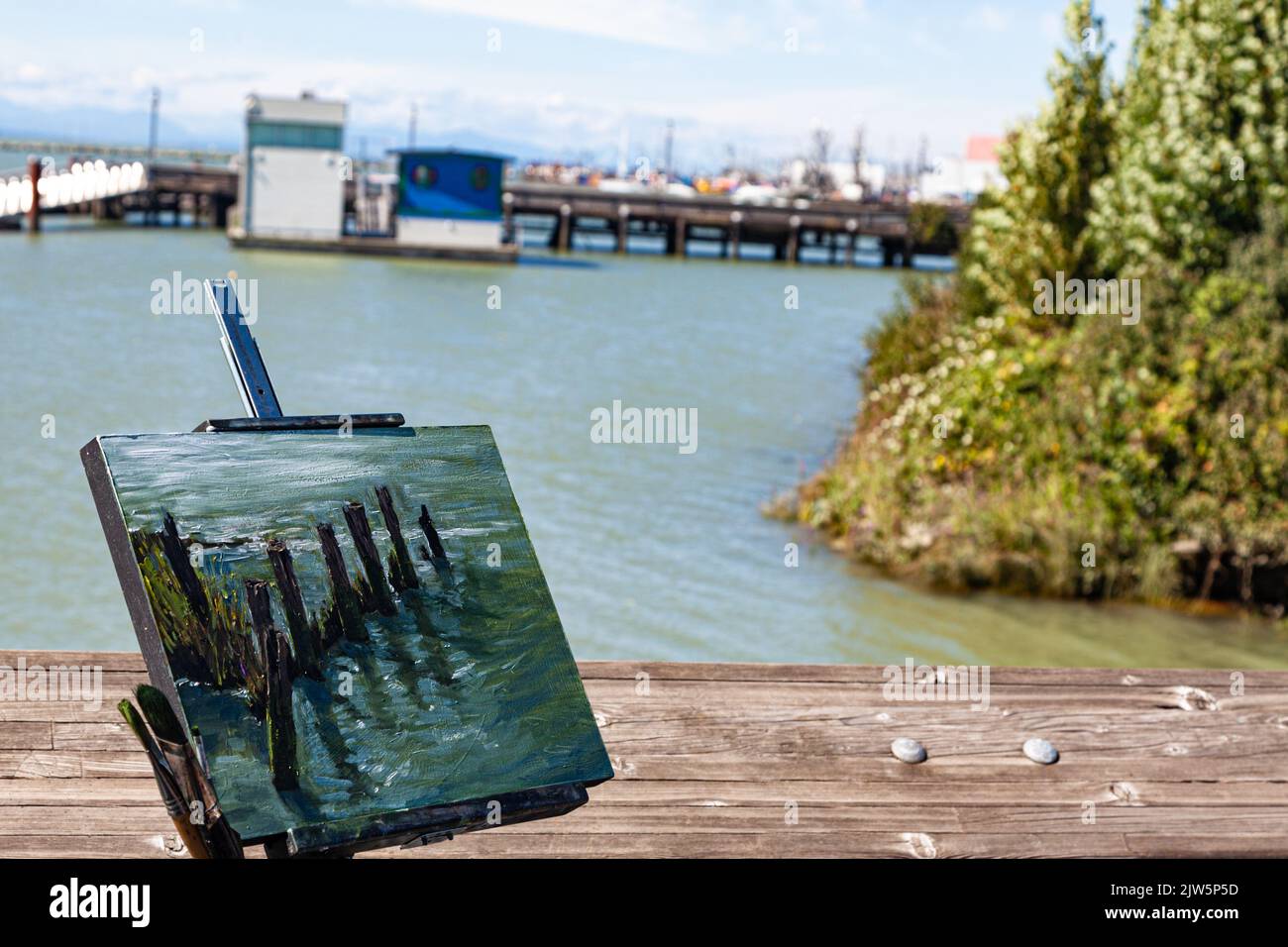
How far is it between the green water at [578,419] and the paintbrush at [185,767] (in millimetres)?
8847

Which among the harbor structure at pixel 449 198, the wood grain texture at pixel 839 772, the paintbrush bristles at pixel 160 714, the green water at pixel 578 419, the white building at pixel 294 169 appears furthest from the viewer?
the harbor structure at pixel 449 198

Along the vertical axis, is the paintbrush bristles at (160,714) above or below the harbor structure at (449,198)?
below

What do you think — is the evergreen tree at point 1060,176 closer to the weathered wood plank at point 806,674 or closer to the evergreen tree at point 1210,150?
the evergreen tree at point 1210,150

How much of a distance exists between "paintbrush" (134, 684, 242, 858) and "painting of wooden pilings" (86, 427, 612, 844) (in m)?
0.03

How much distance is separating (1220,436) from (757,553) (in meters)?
4.41

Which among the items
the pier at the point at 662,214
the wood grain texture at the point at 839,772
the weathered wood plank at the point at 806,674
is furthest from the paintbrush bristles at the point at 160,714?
the pier at the point at 662,214

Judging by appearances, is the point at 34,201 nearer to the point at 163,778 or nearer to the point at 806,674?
the point at 806,674

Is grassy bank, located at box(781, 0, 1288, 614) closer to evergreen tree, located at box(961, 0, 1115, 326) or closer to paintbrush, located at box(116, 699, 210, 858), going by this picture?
evergreen tree, located at box(961, 0, 1115, 326)

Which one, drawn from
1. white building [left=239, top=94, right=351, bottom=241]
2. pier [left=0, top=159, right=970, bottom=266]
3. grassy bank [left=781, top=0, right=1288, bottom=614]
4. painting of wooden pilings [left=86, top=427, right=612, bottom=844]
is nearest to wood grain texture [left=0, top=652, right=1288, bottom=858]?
painting of wooden pilings [left=86, top=427, right=612, bottom=844]

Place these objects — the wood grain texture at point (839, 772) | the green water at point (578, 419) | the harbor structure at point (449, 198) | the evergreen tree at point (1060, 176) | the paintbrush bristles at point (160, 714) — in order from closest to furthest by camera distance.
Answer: the paintbrush bristles at point (160, 714) → the wood grain texture at point (839, 772) → the green water at point (578, 419) → the evergreen tree at point (1060, 176) → the harbor structure at point (449, 198)

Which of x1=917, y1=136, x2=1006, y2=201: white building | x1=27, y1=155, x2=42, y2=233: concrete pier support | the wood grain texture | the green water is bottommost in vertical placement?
the green water

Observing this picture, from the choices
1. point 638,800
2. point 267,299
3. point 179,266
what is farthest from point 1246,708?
point 179,266

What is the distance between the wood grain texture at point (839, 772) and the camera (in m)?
3.50

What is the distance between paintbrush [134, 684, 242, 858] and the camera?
2.32 meters
